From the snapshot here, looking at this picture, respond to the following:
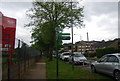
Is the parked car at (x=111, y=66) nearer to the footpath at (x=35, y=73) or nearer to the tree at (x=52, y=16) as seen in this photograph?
the footpath at (x=35, y=73)

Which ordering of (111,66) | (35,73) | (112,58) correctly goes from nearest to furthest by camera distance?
(111,66)
(112,58)
(35,73)

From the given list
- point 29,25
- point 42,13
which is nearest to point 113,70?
point 42,13

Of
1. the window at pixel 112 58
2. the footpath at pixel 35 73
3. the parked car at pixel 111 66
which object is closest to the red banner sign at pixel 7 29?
the footpath at pixel 35 73

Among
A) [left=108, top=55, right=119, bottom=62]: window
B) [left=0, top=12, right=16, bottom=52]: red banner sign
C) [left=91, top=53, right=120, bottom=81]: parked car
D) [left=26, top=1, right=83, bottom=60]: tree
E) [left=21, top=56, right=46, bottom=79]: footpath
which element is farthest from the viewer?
[left=26, top=1, right=83, bottom=60]: tree

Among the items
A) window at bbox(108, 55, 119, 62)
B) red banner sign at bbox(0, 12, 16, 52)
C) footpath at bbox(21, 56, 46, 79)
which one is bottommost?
footpath at bbox(21, 56, 46, 79)

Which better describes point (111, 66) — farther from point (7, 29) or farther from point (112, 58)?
point (7, 29)

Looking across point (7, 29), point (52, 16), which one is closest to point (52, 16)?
point (52, 16)

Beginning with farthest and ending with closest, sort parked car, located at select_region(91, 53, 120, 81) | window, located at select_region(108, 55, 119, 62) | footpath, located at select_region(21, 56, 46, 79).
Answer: footpath, located at select_region(21, 56, 46, 79) → window, located at select_region(108, 55, 119, 62) → parked car, located at select_region(91, 53, 120, 81)

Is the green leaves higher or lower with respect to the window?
higher

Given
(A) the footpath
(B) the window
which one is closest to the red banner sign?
(A) the footpath

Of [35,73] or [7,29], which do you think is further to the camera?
[7,29]

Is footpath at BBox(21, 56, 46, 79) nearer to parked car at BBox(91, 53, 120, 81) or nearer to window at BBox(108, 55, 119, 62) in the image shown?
parked car at BBox(91, 53, 120, 81)

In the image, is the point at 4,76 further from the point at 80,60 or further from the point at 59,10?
the point at 59,10

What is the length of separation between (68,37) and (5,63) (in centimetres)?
395
